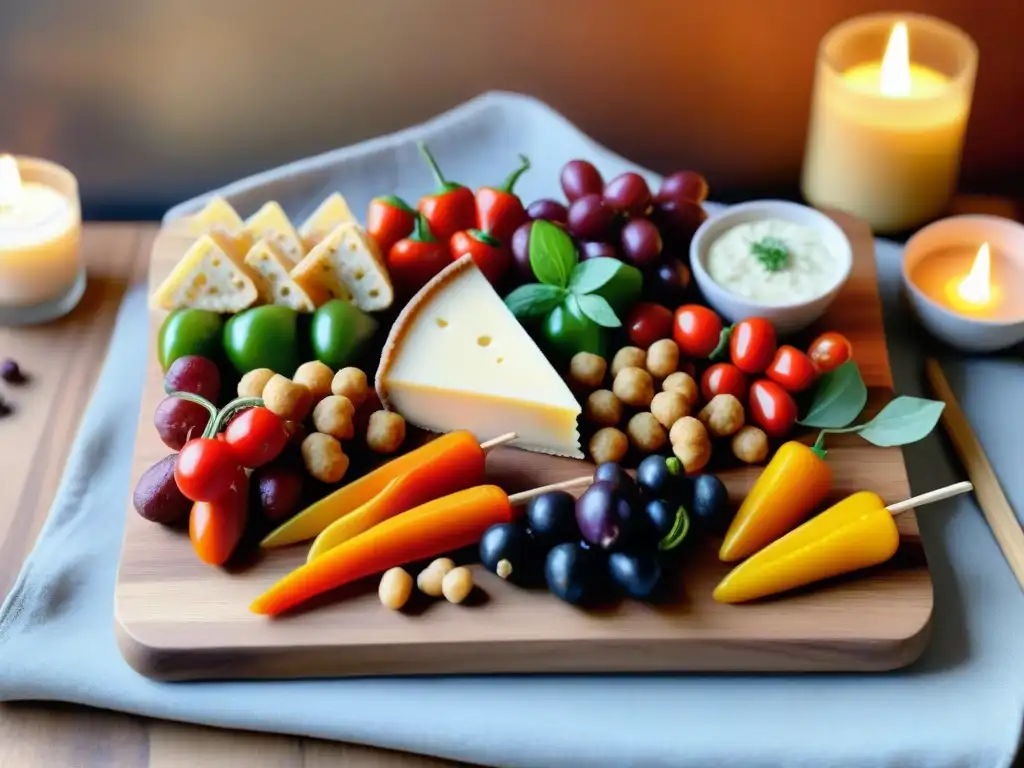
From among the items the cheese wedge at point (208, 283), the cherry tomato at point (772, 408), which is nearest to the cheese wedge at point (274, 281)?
the cheese wedge at point (208, 283)

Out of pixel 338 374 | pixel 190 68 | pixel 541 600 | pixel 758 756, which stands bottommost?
pixel 758 756

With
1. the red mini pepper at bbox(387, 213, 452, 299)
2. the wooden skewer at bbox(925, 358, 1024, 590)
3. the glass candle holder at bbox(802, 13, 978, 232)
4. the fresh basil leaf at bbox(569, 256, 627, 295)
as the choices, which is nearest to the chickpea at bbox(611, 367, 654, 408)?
the fresh basil leaf at bbox(569, 256, 627, 295)

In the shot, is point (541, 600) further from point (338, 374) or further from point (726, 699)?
point (338, 374)

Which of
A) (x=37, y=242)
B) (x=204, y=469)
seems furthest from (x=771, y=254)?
(x=37, y=242)

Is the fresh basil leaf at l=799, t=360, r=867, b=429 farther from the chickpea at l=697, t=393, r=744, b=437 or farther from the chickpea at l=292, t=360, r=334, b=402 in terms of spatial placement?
the chickpea at l=292, t=360, r=334, b=402

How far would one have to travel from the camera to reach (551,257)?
1690mm

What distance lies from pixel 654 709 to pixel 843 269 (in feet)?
2.35

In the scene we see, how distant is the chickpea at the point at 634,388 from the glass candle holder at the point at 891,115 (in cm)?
64

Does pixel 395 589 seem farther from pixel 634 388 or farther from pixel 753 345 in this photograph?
pixel 753 345

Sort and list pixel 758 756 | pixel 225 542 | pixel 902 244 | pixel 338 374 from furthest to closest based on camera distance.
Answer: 1. pixel 902 244
2. pixel 338 374
3. pixel 225 542
4. pixel 758 756

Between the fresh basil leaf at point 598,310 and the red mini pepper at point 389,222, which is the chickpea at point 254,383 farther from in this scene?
the fresh basil leaf at point 598,310

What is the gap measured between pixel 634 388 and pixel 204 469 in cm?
57

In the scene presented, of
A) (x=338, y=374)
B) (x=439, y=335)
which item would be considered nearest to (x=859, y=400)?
(x=439, y=335)

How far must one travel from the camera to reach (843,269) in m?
1.73
